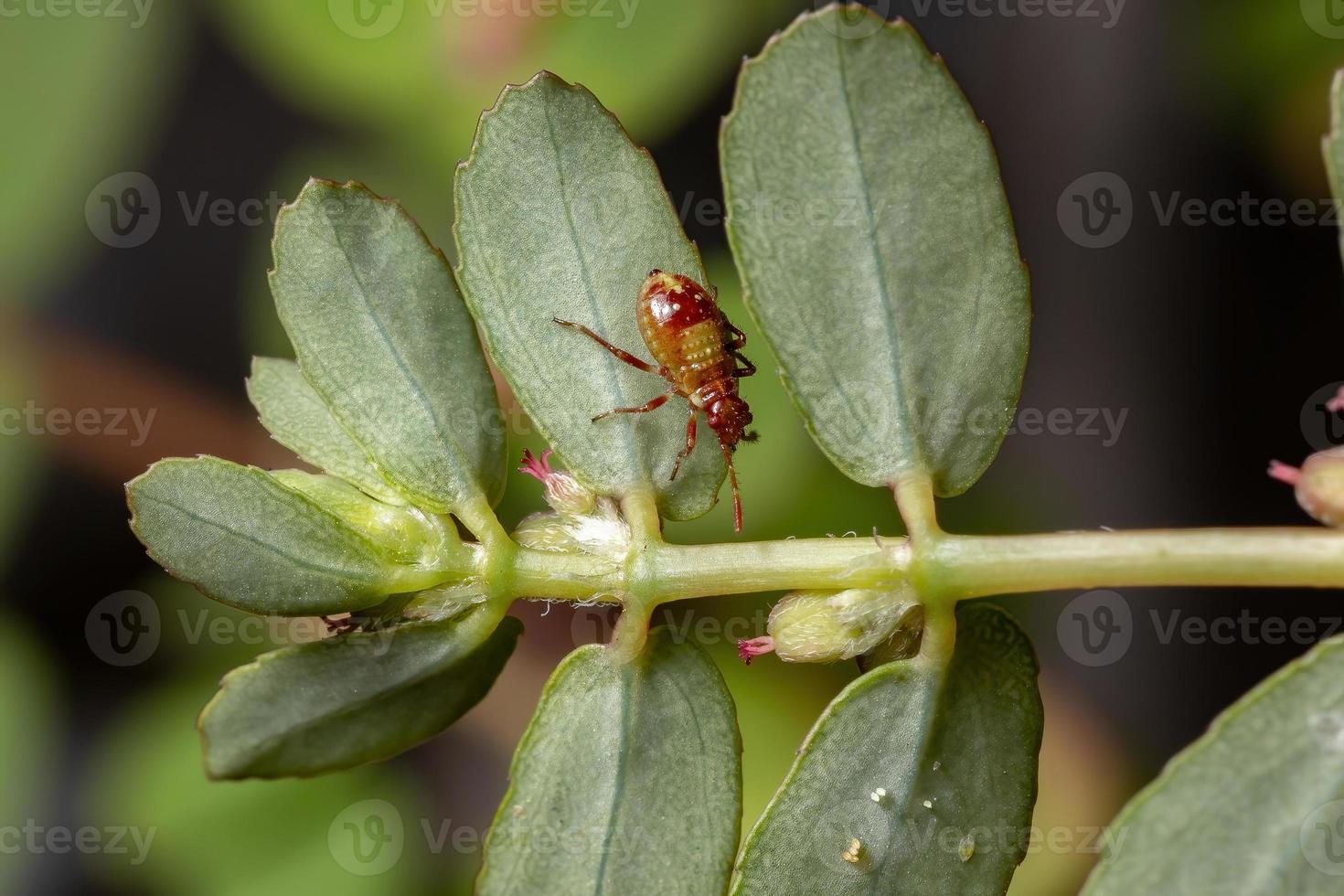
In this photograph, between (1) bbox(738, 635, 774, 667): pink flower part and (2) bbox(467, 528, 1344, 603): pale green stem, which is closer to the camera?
(2) bbox(467, 528, 1344, 603): pale green stem

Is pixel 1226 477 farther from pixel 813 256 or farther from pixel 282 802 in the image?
pixel 282 802

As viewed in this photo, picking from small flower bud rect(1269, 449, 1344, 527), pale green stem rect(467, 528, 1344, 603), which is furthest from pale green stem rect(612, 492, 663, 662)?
small flower bud rect(1269, 449, 1344, 527)

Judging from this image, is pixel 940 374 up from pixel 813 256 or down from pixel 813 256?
down

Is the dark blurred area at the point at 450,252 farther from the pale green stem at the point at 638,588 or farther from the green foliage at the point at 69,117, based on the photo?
the pale green stem at the point at 638,588

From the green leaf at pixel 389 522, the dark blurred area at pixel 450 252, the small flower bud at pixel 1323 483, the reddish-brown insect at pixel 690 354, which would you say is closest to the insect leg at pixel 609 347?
the reddish-brown insect at pixel 690 354

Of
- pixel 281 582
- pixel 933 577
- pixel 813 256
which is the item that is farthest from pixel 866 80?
pixel 281 582

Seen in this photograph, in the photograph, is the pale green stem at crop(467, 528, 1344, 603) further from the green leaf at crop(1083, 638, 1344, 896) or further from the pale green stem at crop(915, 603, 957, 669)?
the green leaf at crop(1083, 638, 1344, 896)
